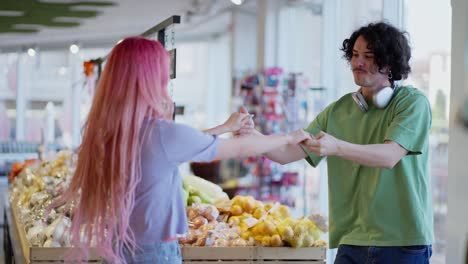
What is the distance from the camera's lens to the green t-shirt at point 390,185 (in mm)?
2881

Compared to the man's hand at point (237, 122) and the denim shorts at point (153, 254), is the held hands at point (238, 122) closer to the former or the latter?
the man's hand at point (237, 122)

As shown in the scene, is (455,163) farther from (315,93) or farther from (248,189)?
(248,189)

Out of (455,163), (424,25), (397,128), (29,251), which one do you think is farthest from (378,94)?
(424,25)

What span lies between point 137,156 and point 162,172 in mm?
86

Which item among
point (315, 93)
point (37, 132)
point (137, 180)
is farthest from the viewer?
point (37, 132)

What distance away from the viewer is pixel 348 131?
10.1ft

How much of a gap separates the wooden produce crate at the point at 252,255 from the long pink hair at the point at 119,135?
4.65 feet

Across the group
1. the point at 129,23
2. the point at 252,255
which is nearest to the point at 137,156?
the point at 252,255

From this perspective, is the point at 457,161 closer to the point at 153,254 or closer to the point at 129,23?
the point at 153,254

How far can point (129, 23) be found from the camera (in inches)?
636

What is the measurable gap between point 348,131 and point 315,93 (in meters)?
5.67

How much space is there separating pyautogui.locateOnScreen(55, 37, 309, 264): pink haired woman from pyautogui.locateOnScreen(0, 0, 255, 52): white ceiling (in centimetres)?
1042

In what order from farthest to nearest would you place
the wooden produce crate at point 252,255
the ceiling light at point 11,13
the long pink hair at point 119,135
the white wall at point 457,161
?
the ceiling light at point 11,13 → the white wall at point 457,161 → the wooden produce crate at point 252,255 → the long pink hair at point 119,135

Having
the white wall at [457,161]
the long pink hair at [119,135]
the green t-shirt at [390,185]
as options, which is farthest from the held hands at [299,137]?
the white wall at [457,161]
